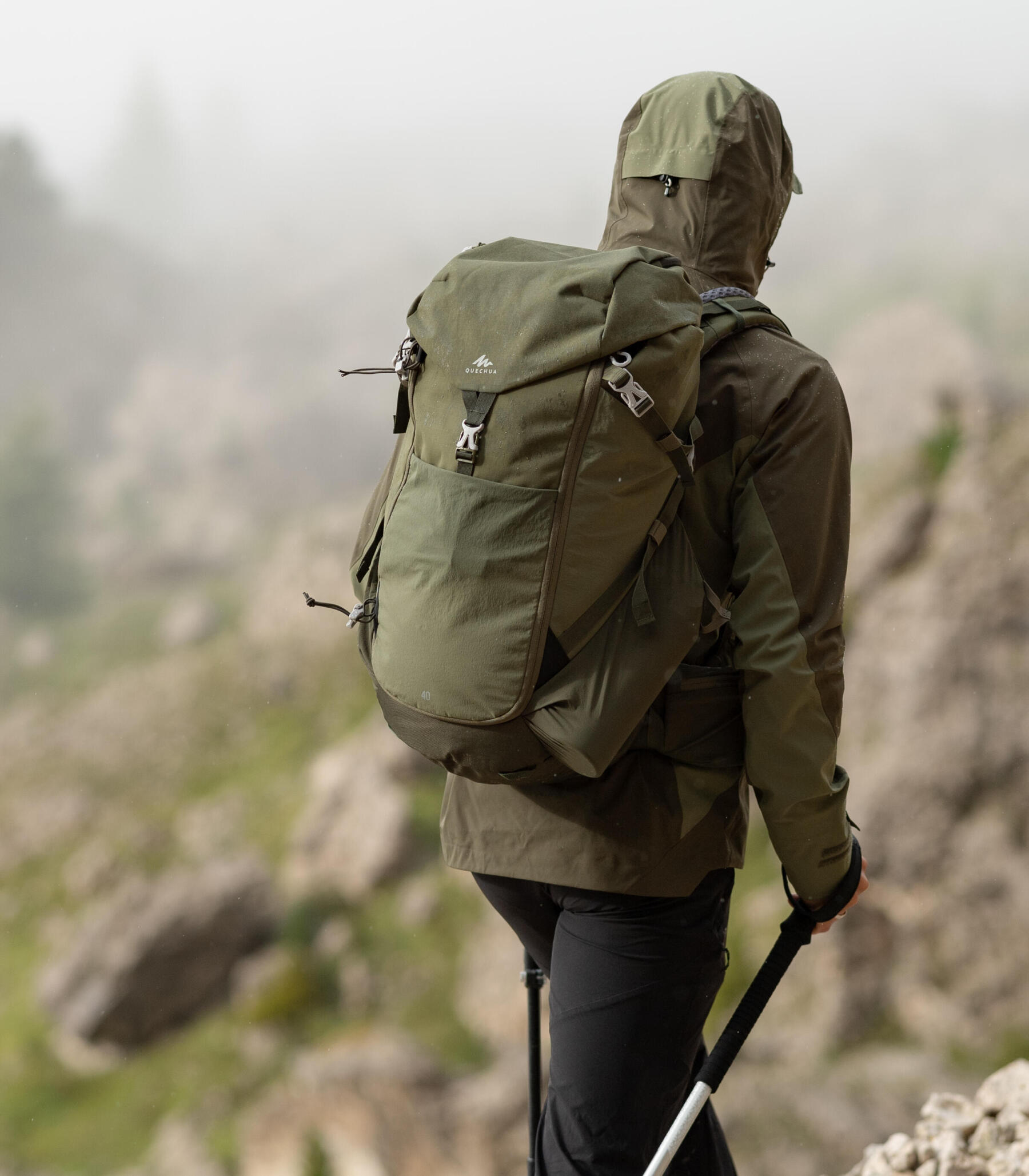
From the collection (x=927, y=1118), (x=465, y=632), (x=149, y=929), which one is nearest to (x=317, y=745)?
(x=149, y=929)

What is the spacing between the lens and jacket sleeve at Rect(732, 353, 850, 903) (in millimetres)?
1499

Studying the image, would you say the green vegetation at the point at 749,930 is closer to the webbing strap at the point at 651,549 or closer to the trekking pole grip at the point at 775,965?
the trekking pole grip at the point at 775,965

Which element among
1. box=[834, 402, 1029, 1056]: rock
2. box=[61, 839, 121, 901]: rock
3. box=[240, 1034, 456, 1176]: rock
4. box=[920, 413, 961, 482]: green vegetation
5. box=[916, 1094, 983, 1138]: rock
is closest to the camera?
box=[916, 1094, 983, 1138]: rock

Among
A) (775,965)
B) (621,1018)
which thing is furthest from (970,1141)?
(621,1018)

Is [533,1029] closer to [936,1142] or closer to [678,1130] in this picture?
[678,1130]

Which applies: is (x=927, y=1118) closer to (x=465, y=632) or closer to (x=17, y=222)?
(x=465, y=632)

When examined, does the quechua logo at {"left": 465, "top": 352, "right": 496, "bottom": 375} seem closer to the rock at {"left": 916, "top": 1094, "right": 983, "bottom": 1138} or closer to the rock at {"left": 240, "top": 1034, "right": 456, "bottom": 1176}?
the rock at {"left": 916, "top": 1094, "right": 983, "bottom": 1138}

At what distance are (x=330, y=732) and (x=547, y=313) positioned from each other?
6335mm

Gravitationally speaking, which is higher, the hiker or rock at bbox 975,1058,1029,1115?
the hiker

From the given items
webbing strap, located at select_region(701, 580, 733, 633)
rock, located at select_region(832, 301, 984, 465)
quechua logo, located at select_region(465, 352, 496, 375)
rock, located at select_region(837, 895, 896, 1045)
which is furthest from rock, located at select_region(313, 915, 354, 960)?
quechua logo, located at select_region(465, 352, 496, 375)

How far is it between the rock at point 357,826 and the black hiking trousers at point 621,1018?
4.85 meters

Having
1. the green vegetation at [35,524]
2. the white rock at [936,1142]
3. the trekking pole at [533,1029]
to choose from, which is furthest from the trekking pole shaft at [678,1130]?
the green vegetation at [35,524]

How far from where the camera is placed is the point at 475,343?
1493 millimetres

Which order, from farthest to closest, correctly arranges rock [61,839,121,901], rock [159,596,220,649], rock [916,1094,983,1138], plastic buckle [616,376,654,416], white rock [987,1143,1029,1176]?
1. rock [159,596,220,649]
2. rock [61,839,121,901]
3. rock [916,1094,983,1138]
4. white rock [987,1143,1029,1176]
5. plastic buckle [616,376,654,416]
